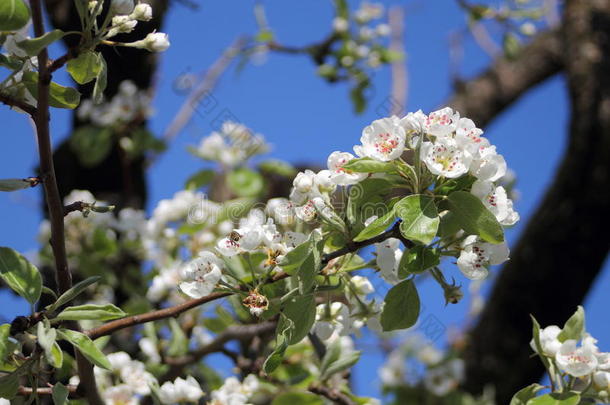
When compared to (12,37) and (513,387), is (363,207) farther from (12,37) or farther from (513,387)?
(513,387)

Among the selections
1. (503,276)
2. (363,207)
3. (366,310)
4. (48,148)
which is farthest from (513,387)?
(48,148)

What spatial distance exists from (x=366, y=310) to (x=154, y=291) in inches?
38.0

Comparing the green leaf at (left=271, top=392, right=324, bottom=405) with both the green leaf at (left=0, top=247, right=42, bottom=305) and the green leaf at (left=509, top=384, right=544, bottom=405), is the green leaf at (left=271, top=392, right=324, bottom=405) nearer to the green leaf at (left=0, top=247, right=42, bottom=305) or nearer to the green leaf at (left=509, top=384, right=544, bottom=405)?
the green leaf at (left=509, top=384, right=544, bottom=405)

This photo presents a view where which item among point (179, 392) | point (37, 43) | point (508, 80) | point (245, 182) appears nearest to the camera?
point (37, 43)

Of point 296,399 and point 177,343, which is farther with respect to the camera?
point 177,343

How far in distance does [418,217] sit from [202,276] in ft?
1.18

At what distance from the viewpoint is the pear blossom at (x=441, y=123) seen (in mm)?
1065

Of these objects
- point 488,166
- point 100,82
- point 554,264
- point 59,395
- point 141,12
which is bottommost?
point 554,264

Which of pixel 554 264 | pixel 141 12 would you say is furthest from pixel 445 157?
pixel 554 264

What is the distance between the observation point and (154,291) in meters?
2.09

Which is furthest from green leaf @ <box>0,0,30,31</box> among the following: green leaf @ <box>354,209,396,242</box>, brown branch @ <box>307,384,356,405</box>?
brown branch @ <box>307,384,356,405</box>

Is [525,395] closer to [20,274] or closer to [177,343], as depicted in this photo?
[20,274]

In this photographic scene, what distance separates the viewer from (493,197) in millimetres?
1082

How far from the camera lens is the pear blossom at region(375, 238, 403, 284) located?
116cm
